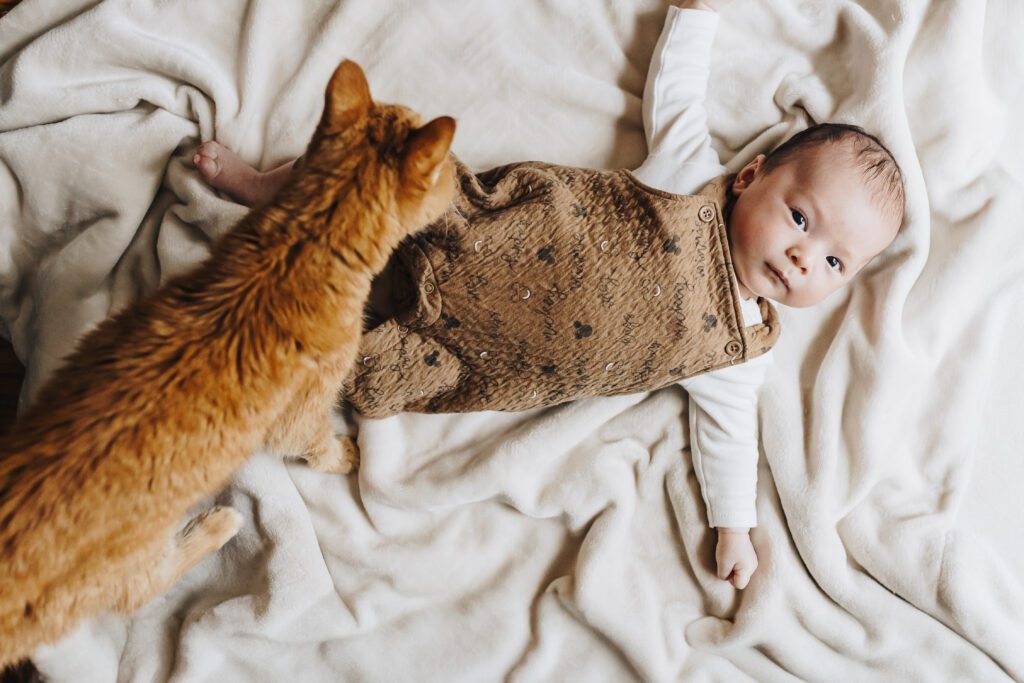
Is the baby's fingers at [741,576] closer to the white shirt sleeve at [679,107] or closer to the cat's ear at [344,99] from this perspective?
the white shirt sleeve at [679,107]

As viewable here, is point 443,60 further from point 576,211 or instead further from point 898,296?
point 898,296

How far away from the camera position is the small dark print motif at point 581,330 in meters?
1.08

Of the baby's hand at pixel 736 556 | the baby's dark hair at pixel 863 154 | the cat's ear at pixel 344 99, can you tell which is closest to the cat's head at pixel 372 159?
the cat's ear at pixel 344 99

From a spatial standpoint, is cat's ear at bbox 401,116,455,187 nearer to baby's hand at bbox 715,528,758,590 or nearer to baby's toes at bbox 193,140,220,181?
baby's toes at bbox 193,140,220,181

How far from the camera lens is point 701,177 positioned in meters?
1.16

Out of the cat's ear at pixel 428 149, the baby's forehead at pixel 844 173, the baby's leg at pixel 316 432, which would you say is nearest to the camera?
the cat's ear at pixel 428 149

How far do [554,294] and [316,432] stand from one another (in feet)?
1.28

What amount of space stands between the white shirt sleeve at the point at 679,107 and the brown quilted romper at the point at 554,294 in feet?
0.18

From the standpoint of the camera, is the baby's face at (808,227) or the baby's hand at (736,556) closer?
the baby's face at (808,227)

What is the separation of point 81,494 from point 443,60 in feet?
2.78

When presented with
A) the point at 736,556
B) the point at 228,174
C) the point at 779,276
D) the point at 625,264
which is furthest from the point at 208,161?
the point at 736,556

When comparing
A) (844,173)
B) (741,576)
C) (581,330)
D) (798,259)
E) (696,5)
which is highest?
(696,5)

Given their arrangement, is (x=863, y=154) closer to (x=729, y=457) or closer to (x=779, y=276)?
(x=779, y=276)

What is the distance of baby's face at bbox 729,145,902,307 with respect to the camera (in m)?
1.05
